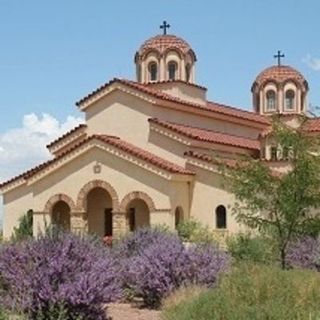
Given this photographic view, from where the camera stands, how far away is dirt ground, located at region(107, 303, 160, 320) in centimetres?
1758

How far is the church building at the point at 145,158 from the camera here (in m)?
38.0

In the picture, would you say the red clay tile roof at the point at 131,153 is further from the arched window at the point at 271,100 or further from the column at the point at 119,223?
the arched window at the point at 271,100

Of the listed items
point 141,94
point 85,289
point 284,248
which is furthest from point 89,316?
point 141,94

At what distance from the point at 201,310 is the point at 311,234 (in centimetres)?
1189

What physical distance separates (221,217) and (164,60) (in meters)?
11.5

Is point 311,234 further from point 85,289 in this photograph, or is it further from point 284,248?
point 85,289

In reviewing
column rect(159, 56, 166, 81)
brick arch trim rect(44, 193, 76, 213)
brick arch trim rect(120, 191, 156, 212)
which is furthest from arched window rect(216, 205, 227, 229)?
column rect(159, 56, 166, 81)

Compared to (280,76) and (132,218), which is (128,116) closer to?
(132,218)

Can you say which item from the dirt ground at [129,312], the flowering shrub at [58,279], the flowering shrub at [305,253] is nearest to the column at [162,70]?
the flowering shrub at [305,253]

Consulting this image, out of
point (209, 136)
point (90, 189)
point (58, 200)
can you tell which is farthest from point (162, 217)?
point (209, 136)

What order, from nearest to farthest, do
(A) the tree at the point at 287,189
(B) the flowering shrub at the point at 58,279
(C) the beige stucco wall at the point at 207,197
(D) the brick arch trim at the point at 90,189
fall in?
(B) the flowering shrub at the point at 58,279, (A) the tree at the point at 287,189, (C) the beige stucco wall at the point at 207,197, (D) the brick arch trim at the point at 90,189

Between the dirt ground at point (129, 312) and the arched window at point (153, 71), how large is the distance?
27.7 m

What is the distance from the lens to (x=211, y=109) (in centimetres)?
4412

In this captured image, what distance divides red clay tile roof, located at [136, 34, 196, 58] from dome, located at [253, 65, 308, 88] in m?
7.58
